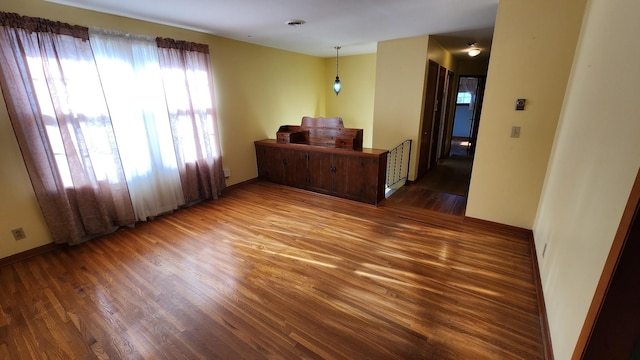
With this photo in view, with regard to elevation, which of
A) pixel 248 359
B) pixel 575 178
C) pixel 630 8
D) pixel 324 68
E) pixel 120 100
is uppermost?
pixel 324 68

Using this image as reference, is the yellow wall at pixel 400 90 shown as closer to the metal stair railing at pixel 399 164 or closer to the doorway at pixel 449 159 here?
the metal stair railing at pixel 399 164

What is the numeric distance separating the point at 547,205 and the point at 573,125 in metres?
0.81

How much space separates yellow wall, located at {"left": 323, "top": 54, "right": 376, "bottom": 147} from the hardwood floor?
359 centimetres

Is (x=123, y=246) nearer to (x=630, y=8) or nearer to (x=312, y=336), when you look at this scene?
(x=312, y=336)

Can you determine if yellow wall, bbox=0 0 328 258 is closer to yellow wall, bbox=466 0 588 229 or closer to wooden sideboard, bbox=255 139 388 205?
wooden sideboard, bbox=255 139 388 205

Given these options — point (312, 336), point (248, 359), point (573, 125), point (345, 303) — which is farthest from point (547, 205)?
point (248, 359)

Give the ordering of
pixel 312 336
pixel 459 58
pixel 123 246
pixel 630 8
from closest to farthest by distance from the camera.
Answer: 1. pixel 630 8
2. pixel 312 336
3. pixel 123 246
4. pixel 459 58

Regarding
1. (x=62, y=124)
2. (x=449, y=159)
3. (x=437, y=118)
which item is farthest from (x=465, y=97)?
(x=62, y=124)

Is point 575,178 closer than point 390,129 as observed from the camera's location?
Yes

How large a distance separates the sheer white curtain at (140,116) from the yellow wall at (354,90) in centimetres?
408

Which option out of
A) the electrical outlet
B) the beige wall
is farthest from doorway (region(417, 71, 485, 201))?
the electrical outlet

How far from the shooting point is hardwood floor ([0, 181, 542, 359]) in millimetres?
1665

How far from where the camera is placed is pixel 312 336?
1724 millimetres

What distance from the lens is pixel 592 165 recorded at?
4.80ft
